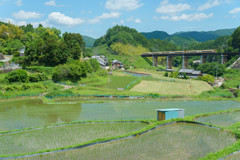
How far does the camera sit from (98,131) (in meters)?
16.5

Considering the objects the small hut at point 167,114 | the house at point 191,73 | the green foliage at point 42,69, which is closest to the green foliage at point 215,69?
the house at point 191,73

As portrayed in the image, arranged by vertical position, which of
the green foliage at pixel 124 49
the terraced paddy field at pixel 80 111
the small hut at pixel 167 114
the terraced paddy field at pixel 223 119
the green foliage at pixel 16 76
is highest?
the green foliage at pixel 124 49

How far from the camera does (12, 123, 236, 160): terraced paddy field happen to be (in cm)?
1206

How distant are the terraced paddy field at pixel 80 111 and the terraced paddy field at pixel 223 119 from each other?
1.81 meters

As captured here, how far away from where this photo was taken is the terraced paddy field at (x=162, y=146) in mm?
12062

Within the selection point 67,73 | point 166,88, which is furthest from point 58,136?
point 166,88

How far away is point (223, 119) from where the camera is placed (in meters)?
20.4

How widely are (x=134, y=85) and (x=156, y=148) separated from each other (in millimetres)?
25320

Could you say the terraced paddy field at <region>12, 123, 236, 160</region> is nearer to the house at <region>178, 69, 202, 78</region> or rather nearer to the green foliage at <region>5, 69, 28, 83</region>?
the green foliage at <region>5, 69, 28, 83</region>

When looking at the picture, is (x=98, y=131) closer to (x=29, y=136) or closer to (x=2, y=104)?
(x=29, y=136)

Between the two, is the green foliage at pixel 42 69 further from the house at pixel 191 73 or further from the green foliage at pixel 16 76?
the house at pixel 191 73

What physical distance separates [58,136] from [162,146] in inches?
307

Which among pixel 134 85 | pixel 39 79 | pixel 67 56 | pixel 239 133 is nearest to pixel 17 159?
pixel 239 133

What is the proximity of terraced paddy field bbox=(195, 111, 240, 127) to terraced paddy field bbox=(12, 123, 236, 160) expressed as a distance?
8.92ft
